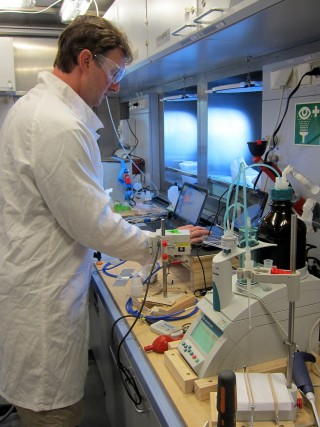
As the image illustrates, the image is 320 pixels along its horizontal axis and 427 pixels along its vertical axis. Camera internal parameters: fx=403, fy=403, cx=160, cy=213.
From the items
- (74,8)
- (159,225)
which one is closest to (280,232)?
(159,225)

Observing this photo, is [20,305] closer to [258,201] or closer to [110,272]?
[110,272]

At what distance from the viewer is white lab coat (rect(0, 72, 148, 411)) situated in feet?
3.83

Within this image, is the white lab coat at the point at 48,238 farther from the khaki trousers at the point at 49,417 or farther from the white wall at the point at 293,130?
the white wall at the point at 293,130

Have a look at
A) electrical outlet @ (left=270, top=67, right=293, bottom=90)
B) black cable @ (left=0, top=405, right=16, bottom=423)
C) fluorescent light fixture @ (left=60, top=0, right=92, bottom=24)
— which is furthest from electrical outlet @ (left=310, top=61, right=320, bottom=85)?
black cable @ (left=0, top=405, right=16, bottom=423)

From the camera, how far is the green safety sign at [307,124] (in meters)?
1.49

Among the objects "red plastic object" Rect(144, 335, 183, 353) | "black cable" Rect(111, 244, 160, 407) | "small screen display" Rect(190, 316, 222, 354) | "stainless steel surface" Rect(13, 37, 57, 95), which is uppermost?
"stainless steel surface" Rect(13, 37, 57, 95)

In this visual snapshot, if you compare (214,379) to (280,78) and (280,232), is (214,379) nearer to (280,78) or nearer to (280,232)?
(280,232)

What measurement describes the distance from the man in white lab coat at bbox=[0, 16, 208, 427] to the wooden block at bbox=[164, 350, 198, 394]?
381 mm

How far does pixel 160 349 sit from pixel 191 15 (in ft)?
3.76

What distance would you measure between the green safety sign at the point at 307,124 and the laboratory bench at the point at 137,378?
0.81m

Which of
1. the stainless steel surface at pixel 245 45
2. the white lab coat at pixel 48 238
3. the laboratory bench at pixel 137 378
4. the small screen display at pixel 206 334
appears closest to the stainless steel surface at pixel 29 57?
the stainless steel surface at pixel 245 45

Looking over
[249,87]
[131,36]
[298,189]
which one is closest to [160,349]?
[298,189]

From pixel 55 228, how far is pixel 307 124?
3.31ft

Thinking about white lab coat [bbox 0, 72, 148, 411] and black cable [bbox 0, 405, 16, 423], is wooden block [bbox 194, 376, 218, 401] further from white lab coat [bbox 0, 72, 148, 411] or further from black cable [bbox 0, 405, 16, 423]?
black cable [bbox 0, 405, 16, 423]
